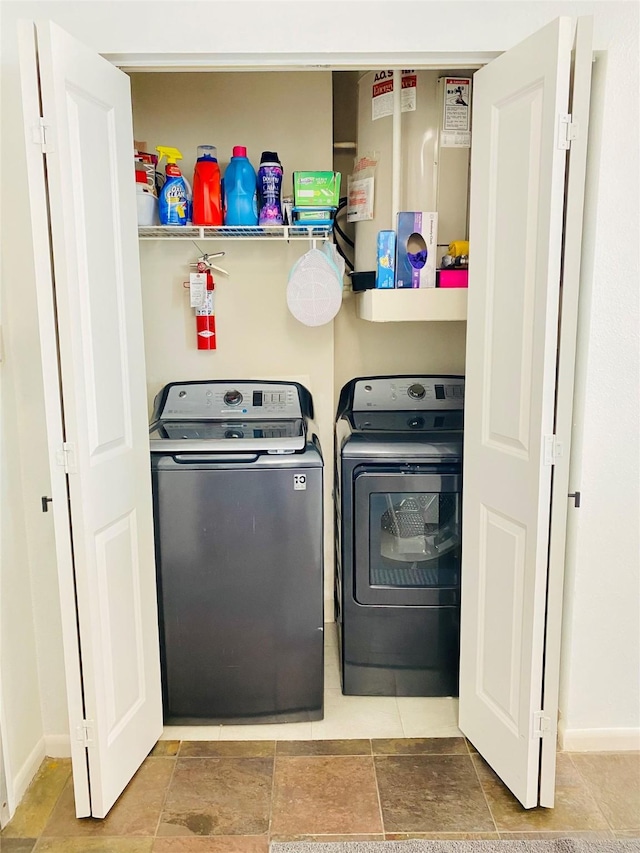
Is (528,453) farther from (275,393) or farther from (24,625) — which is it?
(24,625)

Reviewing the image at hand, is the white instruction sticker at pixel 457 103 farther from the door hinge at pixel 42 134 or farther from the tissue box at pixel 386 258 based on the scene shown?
the door hinge at pixel 42 134

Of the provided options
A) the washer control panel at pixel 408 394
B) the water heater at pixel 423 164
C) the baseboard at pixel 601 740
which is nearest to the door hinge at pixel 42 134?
the water heater at pixel 423 164

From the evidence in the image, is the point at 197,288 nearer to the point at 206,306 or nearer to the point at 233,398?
the point at 206,306

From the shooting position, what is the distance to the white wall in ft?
5.71

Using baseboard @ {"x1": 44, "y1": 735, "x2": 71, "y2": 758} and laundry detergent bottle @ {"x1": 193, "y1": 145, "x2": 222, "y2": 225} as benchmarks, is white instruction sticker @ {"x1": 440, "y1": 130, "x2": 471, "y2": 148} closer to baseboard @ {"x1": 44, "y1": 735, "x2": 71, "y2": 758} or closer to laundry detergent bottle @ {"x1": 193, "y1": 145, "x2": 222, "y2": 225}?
laundry detergent bottle @ {"x1": 193, "y1": 145, "x2": 222, "y2": 225}

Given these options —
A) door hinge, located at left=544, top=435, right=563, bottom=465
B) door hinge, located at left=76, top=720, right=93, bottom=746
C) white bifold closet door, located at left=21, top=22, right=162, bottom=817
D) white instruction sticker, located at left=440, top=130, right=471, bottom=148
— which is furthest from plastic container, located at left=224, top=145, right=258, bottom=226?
door hinge, located at left=76, top=720, right=93, bottom=746

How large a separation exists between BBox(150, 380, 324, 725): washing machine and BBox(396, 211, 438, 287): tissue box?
639 millimetres

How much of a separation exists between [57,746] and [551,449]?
5.68 feet

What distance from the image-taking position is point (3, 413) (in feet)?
5.99

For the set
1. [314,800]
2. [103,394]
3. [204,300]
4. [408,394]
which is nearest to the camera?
[103,394]

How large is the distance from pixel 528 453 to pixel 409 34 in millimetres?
1145

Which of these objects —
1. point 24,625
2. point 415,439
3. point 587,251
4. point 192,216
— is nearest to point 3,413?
point 24,625

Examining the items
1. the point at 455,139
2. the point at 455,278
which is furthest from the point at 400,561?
the point at 455,139

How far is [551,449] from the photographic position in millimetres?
1647
